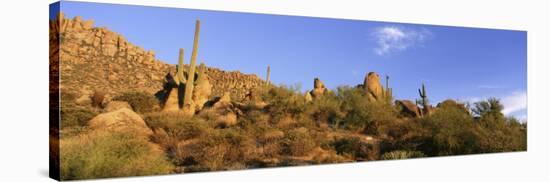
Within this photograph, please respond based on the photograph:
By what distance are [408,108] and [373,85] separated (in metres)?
1.14

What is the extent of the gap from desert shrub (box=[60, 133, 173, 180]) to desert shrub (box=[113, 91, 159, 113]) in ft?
1.66

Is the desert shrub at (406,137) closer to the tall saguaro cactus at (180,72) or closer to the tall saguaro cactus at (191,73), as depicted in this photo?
the tall saguaro cactus at (191,73)

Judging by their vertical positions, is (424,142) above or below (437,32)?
below

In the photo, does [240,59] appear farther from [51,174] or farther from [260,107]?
[51,174]

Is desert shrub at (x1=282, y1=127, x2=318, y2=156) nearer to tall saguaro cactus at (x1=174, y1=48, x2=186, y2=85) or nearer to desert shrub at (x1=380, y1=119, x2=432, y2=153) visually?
desert shrub at (x1=380, y1=119, x2=432, y2=153)

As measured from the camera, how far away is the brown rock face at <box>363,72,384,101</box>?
580 inches

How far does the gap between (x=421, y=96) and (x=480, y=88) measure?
6.30 ft

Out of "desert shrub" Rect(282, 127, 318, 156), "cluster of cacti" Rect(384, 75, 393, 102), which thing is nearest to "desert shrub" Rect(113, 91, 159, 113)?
"desert shrub" Rect(282, 127, 318, 156)

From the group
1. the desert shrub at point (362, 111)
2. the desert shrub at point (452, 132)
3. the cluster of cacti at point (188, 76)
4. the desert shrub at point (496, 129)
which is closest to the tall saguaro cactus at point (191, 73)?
the cluster of cacti at point (188, 76)

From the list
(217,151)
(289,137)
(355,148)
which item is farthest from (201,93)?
(355,148)

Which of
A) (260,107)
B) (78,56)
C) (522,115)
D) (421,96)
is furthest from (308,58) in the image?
(522,115)

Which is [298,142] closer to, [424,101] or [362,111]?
[362,111]

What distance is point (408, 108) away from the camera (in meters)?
15.4

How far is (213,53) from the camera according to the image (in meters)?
12.9
